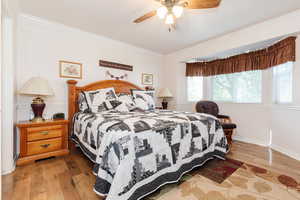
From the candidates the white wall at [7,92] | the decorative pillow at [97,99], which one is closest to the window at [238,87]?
the decorative pillow at [97,99]

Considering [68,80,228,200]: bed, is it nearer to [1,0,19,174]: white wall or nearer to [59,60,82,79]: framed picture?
[1,0,19,174]: white wall

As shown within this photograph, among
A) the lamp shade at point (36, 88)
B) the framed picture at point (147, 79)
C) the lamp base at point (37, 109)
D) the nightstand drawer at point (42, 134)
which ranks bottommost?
the nightstand drawer at point (42, 134)

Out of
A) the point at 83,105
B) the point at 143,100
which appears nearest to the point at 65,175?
the point at 83,105

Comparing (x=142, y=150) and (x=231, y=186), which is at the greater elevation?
(x=142, y=150)

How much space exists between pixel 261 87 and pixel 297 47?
0.97 meters

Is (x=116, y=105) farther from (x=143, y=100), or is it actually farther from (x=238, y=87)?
(x=238, y=87)

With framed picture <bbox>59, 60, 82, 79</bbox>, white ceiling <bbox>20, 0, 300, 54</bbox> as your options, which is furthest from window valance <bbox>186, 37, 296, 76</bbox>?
framed picture <bbox>59, 60, 82, 79</bbox>

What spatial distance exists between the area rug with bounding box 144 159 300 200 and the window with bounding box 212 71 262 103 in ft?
6.14

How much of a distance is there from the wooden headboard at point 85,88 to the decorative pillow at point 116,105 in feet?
2.15

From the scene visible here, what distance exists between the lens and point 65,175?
69.6 inches

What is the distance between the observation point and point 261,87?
311cm

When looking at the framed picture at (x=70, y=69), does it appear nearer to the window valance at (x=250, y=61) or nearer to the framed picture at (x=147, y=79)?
the framed picture at (x=147, y=79)

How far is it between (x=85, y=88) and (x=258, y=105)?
3.79 metres

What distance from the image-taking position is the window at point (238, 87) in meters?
3.20
